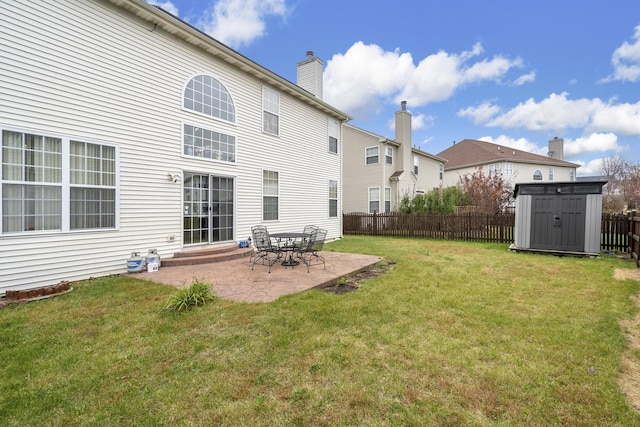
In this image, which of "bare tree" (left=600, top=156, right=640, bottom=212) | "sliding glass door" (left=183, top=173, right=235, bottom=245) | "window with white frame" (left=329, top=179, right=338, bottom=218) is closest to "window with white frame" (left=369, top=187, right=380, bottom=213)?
"window with white frame" (left=329, top=179, right=338, bottom=218)

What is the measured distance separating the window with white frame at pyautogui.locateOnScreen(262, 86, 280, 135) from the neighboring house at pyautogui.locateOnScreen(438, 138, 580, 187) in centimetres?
2114

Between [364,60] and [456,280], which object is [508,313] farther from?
[364,60]

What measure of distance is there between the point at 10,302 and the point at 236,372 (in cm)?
446

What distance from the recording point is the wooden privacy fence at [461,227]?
9.51 meters

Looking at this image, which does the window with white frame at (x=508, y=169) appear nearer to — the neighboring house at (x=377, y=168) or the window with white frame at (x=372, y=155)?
the neighboring house at (x=377, y=168)

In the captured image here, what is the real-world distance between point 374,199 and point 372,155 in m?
2.93

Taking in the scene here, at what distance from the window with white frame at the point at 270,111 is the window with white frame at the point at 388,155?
9.87m

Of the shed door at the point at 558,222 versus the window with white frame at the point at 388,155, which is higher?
the window with white frame at the point at 388,155

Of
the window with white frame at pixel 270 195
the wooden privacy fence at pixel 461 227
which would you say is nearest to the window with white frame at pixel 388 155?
the wooden privacy fence at pixel 461 227

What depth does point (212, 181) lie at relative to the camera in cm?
848

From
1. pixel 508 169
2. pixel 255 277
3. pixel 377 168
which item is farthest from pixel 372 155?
pixel 508 169

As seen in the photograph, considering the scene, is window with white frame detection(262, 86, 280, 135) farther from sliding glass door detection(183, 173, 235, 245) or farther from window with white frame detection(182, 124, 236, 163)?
sliding glass door detection(183, 173, 235, 245)

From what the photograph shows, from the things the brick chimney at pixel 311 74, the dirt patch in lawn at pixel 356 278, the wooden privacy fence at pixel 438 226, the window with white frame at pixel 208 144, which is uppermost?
the brick chimney at pixel 311 74

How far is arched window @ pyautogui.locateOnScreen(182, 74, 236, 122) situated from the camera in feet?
26.0
